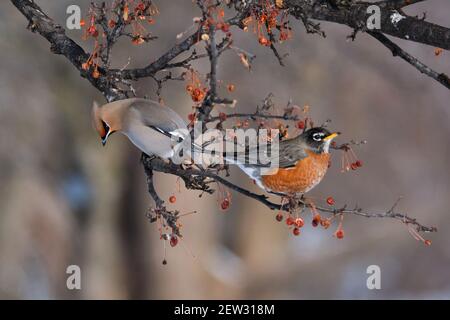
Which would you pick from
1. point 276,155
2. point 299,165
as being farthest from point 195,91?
point 299,165

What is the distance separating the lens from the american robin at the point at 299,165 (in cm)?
482

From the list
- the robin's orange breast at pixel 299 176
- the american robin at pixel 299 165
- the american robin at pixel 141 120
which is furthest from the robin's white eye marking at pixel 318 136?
the american robin at pixel 141 120

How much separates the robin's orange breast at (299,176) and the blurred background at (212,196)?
13.6ft

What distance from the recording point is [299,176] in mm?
4812

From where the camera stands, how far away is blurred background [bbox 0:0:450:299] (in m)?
9.40

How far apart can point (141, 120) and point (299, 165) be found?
1.05m

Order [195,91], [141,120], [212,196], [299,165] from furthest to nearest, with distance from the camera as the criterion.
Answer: [212,196]
[299,165]
[141,120]
[195,91]

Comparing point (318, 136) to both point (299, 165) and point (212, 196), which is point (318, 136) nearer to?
point (299, 165)

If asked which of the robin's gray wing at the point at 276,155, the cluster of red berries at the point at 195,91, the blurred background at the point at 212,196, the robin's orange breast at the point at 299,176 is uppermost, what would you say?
the blurred background at the point at 212,196

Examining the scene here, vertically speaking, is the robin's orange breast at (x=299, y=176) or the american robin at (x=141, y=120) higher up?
the american robin at (x=141, y=120)

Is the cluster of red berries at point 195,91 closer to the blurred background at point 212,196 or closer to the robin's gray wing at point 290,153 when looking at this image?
the robin's gray wing at point 290,153

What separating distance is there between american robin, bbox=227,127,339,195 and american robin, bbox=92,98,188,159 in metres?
0.54

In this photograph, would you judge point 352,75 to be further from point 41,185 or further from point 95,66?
point 95,66

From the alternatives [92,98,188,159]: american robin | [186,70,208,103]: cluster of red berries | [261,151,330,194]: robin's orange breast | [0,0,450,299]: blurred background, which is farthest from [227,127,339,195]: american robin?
[0,0,450,299]: blurred background
